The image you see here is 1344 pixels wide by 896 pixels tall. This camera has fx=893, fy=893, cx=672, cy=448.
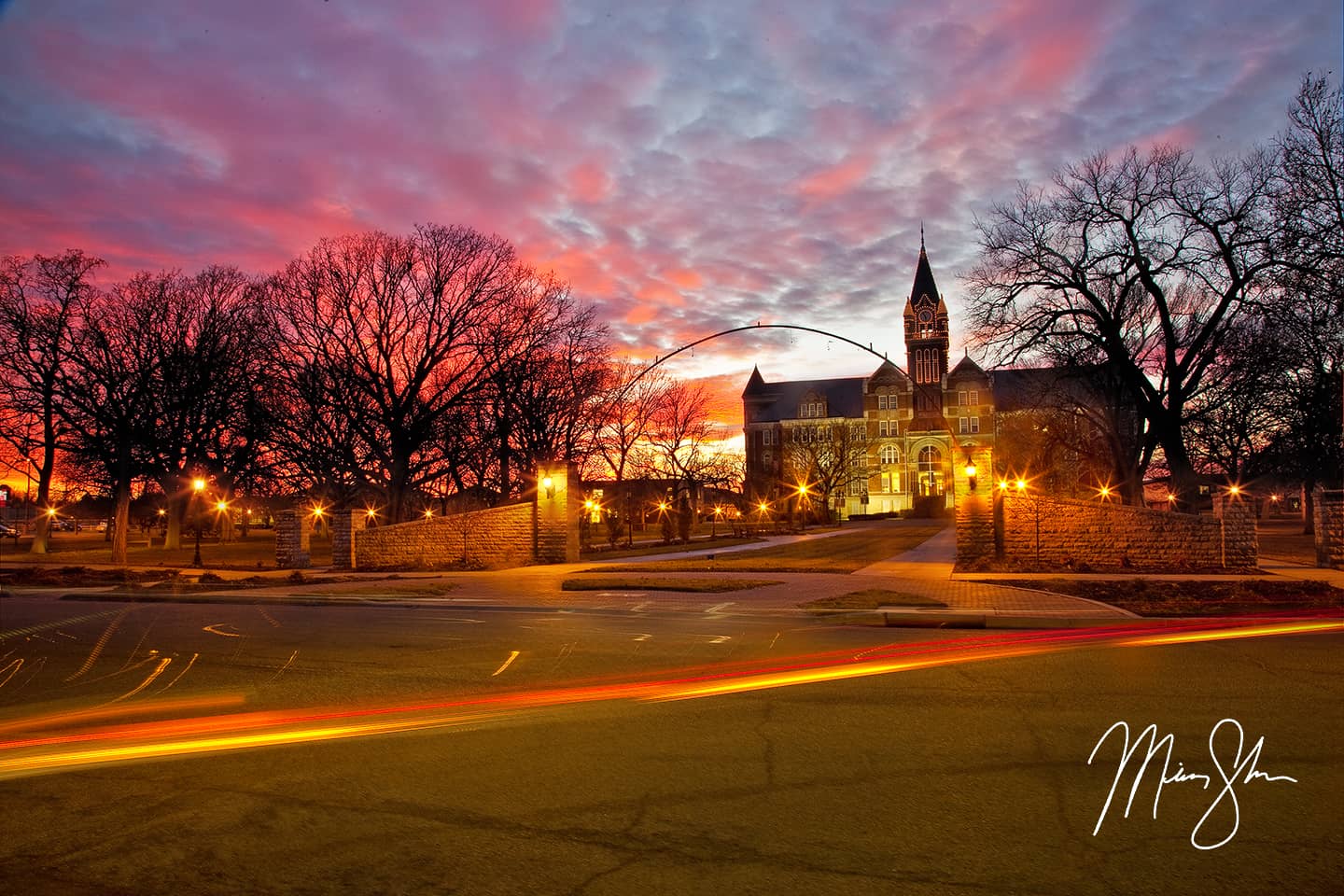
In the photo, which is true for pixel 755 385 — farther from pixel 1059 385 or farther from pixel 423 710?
pixel 423 710

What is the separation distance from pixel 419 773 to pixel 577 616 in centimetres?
1006

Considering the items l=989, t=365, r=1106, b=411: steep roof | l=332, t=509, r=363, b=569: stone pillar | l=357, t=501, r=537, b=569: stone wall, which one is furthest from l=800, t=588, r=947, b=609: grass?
l=989, t=365, r=1106, b=411: steep roof

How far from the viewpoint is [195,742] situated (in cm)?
696

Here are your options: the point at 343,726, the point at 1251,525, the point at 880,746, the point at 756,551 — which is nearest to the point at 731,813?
the point at 880,746

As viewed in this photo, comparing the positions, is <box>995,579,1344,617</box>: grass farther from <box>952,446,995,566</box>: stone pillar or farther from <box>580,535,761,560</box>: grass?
<box>580,535,761,560</box>: grass

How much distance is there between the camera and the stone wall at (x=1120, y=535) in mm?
23406

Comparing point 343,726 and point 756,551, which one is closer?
point 343,726

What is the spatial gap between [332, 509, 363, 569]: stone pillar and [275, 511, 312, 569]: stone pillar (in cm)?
152

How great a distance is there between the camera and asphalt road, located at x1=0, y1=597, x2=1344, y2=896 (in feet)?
14.1

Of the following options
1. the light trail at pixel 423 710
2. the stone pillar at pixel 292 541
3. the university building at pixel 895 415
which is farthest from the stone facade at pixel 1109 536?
the university building at pixel 895 415

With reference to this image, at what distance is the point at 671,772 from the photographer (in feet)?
19.3

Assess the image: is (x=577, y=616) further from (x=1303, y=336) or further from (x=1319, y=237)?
(x=1303, y=336)

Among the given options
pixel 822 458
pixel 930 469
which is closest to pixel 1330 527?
pixel 822 458

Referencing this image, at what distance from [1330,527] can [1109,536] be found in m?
5.97
